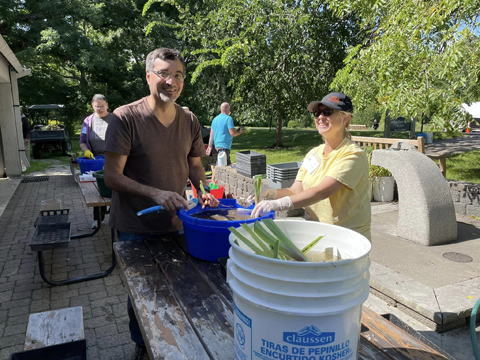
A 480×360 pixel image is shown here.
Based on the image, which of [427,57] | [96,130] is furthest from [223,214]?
[427,57]

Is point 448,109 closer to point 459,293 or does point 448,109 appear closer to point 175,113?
point 459,293

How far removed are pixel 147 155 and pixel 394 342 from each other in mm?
1695

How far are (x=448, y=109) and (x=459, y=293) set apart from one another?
106 inches

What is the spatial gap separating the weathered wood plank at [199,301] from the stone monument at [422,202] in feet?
12.6

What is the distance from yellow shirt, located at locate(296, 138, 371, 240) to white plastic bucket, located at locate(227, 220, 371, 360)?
3.89ft

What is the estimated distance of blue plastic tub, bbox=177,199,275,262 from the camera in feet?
6.00

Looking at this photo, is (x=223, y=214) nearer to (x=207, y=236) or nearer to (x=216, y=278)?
(x=207, y=236)

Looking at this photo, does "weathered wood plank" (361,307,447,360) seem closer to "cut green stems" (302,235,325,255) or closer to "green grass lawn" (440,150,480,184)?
"cut green stems" (302,235,325,255)

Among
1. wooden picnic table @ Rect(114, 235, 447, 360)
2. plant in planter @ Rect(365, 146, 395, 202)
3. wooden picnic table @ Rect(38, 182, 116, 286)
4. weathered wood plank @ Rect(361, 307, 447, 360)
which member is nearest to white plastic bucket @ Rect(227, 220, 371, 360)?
wooden picnic table @ Rect(114, 235, 447, 360)

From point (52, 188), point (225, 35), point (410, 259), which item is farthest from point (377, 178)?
point (225, 35)

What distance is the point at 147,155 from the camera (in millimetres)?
2332

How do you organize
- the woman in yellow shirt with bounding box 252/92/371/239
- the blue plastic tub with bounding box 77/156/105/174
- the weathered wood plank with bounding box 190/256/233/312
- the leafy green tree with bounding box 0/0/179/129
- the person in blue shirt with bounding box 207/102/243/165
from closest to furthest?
the weathered wood plank with bounding box 190/256/233/312
the woman in yellow shirt with bounding box 252/92/371/239
the blue plastic tub with bounding box 77/156/105/174
the person in blue shirt with bounding box 207/102/243/165
the leafy green tree with bounding box 0/0/179/129

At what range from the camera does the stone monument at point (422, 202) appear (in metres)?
4.79

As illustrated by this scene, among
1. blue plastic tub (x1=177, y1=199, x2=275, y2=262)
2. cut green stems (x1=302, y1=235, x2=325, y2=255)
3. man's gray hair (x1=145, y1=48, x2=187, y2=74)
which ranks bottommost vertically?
blue plastic tub (x1=177, y1=199, x2=275, y2=262)
